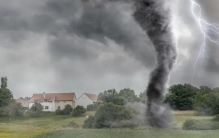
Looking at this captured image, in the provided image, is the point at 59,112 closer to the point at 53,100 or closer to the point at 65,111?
the point at 65,111

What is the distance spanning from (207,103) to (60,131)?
594 cm

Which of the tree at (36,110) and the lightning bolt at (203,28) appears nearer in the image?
the tree at (36,110)

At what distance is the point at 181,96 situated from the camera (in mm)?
16188

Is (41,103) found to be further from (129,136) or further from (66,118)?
(129,136)

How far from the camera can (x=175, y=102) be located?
15.9 metres

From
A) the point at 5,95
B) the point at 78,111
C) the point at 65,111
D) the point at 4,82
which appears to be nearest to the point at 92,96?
the point at 78,111

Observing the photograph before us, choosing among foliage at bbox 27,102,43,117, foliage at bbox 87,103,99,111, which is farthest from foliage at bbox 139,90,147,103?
foliage at bbox 27,102,43,117

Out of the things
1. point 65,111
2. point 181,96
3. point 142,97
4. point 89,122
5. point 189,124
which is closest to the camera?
point 65,111

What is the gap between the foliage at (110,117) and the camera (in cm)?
1505

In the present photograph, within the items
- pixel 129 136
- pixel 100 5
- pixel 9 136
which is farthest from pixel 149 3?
pixel 9 136

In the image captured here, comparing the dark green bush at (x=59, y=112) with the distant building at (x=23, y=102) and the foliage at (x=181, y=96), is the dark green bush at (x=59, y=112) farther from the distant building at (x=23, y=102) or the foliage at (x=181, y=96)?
the foliage at (x=181, y=96)

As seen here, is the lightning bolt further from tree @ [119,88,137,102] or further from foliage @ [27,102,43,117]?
foliage @ [27,102,43,117]

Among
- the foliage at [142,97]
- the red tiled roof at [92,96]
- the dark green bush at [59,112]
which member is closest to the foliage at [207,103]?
the foliage at [142,97]

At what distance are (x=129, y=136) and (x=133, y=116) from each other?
821 millimetres
